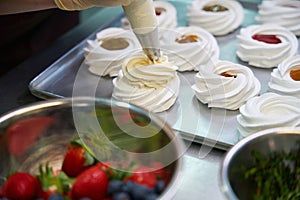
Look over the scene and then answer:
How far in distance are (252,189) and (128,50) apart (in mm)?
765

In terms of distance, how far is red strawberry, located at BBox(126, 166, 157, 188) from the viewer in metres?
1.06

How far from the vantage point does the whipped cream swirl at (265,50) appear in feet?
5.76

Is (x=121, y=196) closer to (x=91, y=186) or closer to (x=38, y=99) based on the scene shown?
(x=91, y=186)

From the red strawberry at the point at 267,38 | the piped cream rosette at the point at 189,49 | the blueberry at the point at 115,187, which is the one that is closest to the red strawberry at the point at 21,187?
the blueberry at the point at 115,187

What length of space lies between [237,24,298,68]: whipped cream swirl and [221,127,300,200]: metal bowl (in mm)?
628

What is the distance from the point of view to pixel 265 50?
177 cm

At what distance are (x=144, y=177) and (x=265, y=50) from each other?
0.86 m

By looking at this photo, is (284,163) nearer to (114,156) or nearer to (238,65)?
(114,156)

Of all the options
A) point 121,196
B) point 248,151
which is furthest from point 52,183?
point 248,151

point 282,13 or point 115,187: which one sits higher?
point 115,187

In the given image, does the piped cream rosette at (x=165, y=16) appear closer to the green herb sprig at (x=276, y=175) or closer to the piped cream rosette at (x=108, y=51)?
the piped cream rosette at (x=108, y=51)

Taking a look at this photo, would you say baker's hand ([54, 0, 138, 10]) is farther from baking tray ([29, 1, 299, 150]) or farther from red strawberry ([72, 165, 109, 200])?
red strawberry ([72, 165, 109, 200])

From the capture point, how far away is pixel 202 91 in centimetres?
154

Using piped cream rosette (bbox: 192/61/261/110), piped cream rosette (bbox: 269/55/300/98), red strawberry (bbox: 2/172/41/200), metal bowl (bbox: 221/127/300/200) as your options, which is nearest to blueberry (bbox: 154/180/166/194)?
metal bowl (bbox: 221/127/300/200)
